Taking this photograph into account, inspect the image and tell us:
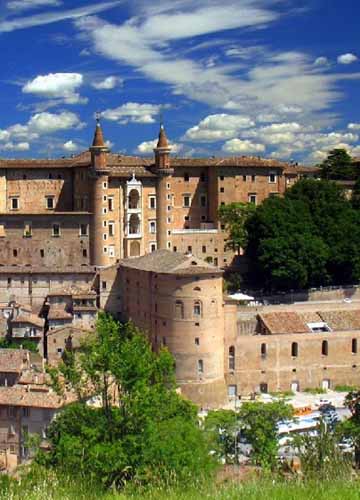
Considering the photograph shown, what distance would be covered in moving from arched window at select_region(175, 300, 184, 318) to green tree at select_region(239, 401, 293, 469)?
8424 mm

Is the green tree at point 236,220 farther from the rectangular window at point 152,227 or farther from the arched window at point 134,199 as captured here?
the arched window at point 134,199

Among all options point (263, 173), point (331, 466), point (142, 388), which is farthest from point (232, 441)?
point (263, 173)

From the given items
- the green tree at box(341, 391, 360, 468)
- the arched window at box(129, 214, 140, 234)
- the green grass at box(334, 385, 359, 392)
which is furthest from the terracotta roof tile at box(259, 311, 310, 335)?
the arched window at box(129, 214, 140, 234)

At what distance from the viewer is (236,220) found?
57.5 metres

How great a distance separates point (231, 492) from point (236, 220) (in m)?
47.7

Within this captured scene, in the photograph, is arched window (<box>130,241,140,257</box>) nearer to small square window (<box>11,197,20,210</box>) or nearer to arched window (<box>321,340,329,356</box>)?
small square window (<box>11,197,20,210</box>)

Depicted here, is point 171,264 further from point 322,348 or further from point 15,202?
point 15,202

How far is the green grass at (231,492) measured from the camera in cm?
998

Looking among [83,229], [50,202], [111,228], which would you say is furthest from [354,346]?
[50,202]

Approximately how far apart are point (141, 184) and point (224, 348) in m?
16.7

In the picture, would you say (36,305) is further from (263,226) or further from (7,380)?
(263,226)

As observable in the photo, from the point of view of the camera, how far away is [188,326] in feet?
134

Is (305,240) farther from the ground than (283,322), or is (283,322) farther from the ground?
(305,240)

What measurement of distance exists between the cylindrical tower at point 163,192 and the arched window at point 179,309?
47.7 ft
